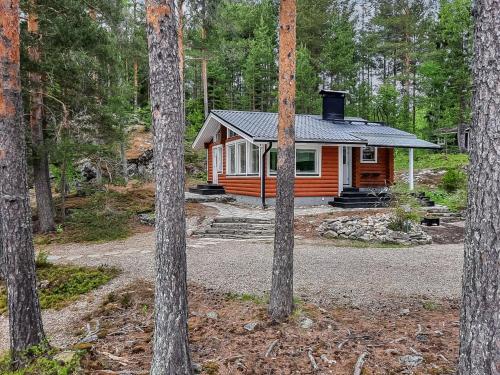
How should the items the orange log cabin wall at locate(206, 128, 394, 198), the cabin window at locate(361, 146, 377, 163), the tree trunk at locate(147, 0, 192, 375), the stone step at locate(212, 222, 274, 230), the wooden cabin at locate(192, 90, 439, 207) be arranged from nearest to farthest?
the tree trunk at locate(147, 0, 192, 375), the stone step at locate(212, 222, 274, 230), the wooden cabin at locate(192, 90, 439, 207), the orange log cabin wall at locate(206, 128, 394, 198), the cabin window at locate(361, 146, 377, 163)

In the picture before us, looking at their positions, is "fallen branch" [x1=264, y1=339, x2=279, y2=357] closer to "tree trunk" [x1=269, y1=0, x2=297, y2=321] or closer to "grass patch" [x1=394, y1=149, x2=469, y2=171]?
"tree trunk" [x1=269, y1=0, x2=297, y2=321]

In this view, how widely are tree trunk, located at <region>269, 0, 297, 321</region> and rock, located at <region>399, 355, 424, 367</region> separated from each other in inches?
50.4

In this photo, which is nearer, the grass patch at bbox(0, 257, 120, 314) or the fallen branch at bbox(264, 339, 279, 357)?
the fallen branch at bbox(264, 339, 279, 357)

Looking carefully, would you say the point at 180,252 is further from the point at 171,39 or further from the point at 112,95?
the point at 112,95

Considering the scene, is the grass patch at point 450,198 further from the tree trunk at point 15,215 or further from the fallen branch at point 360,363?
the tree trunk at point 15,215

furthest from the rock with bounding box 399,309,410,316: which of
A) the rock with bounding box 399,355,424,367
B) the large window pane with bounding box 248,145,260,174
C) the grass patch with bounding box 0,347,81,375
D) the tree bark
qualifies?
the large window pane with bounding box 248,145,260,174

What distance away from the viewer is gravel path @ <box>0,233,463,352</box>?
15.8ft

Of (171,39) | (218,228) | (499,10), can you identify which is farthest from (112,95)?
(499,10)

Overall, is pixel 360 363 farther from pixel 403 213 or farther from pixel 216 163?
pixel 216 163

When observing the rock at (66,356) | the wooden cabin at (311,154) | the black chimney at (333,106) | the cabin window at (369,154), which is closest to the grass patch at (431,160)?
the wooden cabin at (311,154)

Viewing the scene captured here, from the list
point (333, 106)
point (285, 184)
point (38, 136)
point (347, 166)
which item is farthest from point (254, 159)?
point (285, 184)

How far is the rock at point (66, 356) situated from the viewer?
3.22 m

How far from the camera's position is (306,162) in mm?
13695

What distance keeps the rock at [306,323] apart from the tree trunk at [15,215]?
8.41ft
